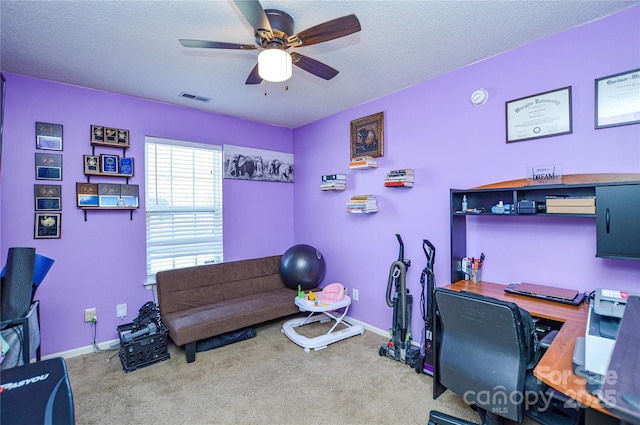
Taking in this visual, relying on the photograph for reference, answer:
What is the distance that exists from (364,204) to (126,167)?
2435mm

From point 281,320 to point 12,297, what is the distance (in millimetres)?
2393

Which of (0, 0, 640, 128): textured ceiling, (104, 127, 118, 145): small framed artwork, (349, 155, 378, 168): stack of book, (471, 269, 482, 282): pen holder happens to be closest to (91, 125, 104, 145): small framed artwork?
(104, 127, 118, 145): small framed artwork

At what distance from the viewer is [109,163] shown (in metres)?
2.94

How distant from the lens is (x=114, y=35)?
200 centimetres

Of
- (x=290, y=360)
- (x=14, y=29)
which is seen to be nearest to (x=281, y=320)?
(x=290, y=360)

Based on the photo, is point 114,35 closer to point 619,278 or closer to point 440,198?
point 440,198

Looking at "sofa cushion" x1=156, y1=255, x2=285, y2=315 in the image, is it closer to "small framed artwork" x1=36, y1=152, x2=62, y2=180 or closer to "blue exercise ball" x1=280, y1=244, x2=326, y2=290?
"blue exercise ball" x1=280, y1=244, x2=326, y2=290

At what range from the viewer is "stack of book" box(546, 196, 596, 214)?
1.78m

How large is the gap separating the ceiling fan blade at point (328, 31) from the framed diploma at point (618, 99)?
1.63 meters

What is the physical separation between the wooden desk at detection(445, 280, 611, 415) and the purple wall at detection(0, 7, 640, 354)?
0.98 feet

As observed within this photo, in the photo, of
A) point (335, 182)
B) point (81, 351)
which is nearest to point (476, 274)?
point (335, 182)

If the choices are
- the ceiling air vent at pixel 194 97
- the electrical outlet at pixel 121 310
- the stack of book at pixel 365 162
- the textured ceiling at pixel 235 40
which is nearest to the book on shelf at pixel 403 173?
the stack of book at pixel 365 162

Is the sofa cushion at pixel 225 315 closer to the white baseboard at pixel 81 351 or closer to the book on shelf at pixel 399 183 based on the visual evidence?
the white baseboard at pixel 81 351

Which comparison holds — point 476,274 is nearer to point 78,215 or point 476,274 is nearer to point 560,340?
point 560,340
